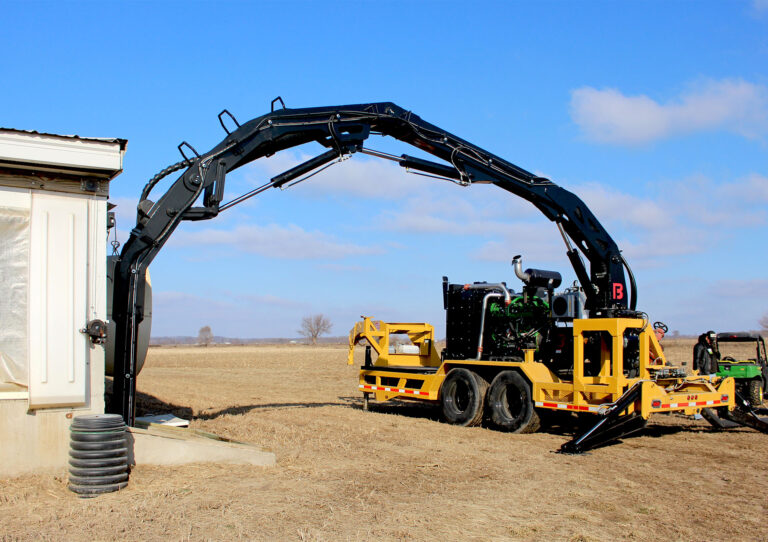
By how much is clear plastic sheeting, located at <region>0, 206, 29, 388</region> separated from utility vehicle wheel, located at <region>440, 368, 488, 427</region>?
25.7 feet

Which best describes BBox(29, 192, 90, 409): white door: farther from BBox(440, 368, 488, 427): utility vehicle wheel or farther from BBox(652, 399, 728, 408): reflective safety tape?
BBox(652, 399, 728, 408): reflective safety tape

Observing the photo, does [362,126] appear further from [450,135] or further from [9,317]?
[9,317]

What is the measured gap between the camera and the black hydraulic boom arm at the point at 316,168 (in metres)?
10.4

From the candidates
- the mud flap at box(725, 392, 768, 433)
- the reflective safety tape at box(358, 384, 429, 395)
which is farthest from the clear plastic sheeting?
the mud flap at box(725, 392, 768, 433)

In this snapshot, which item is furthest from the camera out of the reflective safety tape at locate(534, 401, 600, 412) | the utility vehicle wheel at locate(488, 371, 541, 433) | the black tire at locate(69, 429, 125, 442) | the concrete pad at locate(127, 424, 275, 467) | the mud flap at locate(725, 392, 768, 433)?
the mud flap at locate(725, 392, 768, 433)

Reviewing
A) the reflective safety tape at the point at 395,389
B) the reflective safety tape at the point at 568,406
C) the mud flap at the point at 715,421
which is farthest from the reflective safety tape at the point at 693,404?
the reflective safety tape at the point at 395,389

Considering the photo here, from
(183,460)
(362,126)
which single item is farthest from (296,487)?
(362,126)

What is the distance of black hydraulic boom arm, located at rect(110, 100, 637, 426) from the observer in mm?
10414

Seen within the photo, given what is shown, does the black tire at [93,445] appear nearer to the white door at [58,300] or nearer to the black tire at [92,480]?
the black tire at [92,480]

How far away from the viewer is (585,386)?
38.1 ft

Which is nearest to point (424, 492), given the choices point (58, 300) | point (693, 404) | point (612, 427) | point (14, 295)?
point (612, 427)

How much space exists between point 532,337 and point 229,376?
17864mm

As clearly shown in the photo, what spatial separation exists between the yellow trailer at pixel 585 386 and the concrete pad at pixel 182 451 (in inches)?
180

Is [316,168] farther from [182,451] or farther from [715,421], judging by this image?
[715,421]
